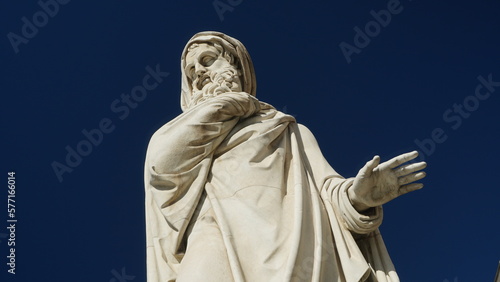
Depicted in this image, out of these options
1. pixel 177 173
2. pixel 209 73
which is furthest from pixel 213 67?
pixel 177 173

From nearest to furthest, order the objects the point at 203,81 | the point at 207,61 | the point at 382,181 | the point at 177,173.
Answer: the point at 382,181, the point at 177,173, the point at 203,81, the point at 207,61

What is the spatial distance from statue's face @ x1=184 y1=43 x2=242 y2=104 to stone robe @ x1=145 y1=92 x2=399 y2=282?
66 cm

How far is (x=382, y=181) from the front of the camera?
314 inches

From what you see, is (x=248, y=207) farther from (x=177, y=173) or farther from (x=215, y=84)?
(x=215, y=84)

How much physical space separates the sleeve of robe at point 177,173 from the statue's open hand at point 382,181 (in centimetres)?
174

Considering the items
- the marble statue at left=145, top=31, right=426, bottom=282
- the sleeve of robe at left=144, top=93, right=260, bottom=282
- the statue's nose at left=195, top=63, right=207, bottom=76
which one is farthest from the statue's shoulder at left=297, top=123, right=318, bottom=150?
the statue's nose at left=195, top=63, right=207, bottom=76

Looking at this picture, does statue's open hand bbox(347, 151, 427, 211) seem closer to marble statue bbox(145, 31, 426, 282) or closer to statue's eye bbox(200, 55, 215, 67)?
marble statue bbox(145, 31, 426, 282)

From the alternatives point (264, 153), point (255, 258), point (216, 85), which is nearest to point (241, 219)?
point (255, 258)

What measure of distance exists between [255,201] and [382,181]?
1333mm

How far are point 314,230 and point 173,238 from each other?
1.53 m

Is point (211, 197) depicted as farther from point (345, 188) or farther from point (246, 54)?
point (246, 54)

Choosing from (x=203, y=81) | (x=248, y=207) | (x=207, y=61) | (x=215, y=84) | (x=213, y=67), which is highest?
(x=207, y=61)

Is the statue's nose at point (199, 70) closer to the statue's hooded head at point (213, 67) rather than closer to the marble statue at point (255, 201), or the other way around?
the statue's hooded head at point (213, 67)

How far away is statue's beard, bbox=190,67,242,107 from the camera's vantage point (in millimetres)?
9828
